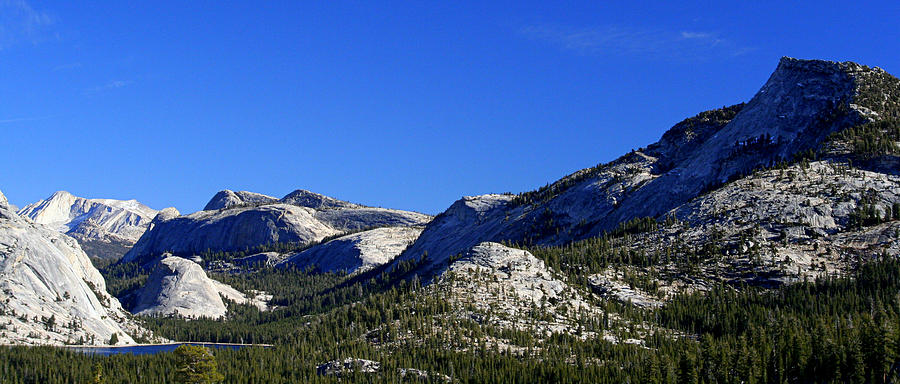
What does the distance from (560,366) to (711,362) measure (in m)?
25.3

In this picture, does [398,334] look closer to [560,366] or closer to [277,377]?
[277,377]

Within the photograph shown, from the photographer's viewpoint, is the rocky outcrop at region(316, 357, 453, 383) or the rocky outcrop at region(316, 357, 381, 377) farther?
the rocky outcrop at region(316, 357, 381, 377)

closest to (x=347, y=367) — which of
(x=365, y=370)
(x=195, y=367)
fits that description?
(x=365, y=370)

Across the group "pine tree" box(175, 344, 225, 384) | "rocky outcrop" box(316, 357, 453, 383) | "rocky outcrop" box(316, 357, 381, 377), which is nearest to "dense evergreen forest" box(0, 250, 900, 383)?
"rocky outcrop" box(316, 357, 453, 383)

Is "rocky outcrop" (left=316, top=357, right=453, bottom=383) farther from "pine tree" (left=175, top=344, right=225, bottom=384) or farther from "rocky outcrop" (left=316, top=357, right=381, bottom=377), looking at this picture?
"pine tree" (left=175, top=344, right=225, bottom=384)

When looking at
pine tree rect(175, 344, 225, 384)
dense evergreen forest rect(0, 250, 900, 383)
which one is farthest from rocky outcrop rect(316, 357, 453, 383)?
pine tree rect(175, 344, 225, 384)

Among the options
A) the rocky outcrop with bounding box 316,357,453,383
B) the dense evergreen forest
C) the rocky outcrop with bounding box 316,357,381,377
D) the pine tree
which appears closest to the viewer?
the dense evergreen forest

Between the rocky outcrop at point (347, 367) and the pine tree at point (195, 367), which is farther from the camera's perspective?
the rocky outcrop at point (347, 367)

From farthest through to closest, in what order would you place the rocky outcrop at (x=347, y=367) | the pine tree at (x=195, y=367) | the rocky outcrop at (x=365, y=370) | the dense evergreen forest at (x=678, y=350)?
the rocky outcrop at (x=347, y=367), the rocky outcrop at (x=365, y=370), the pine tree at (x=195, y=367), the dense evergreen forest at (x=678, y=350)

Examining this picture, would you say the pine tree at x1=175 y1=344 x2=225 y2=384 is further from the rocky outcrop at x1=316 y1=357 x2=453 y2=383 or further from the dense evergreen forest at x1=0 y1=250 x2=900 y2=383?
the rocky outcrop at x1=316 y1=357 x2=453 y2=383

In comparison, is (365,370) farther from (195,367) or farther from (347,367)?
(195,367)

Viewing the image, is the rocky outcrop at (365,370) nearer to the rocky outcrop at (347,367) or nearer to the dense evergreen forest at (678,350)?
the rocky outcrop at (347,367)

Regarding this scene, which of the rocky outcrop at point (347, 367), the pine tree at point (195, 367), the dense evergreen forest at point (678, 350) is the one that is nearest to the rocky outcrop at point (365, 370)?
the rocky outcrop at point (347, 367)

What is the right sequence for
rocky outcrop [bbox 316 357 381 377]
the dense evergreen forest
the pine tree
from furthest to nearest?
rocky outcrop [bbox 316 357 381 377] → the pine tree → the dense evergreen forest
